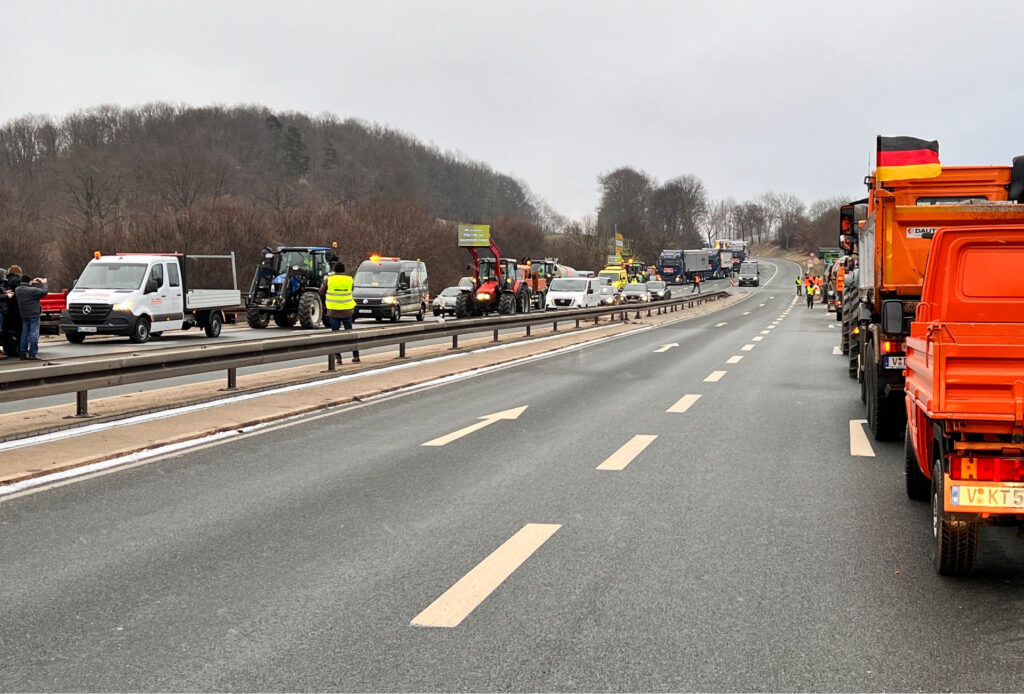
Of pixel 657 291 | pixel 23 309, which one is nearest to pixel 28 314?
pixel 23 309

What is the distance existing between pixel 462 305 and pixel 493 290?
142cm

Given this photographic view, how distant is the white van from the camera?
45062 millimetres

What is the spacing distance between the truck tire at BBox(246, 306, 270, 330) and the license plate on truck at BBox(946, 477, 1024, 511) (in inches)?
1095

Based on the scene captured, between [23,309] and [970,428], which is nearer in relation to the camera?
[970,428]

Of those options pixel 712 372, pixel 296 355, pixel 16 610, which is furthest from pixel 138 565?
pixel 712 372

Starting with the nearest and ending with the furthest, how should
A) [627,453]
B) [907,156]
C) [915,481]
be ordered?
[915,481], [627,453], [907,156]

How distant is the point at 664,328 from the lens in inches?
1353

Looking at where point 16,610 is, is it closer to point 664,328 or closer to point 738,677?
point 738,677

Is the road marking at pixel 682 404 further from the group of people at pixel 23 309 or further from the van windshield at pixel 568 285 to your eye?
the van windshield at pixel 568 285

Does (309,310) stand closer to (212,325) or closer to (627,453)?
(212,325)

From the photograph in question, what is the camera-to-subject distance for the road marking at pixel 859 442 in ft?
30.0

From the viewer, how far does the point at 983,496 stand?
187 inches

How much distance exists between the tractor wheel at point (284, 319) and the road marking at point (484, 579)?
2569 cm

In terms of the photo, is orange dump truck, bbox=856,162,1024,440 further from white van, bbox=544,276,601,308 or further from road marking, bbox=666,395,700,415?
white van, bbox=544,276,601,308
